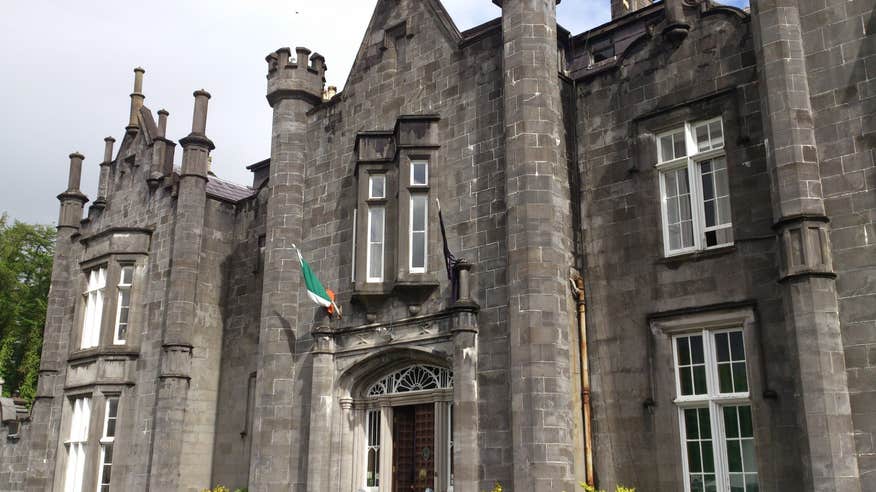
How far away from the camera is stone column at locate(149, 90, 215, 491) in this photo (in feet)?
70.0

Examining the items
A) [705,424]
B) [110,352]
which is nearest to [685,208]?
[705,424]

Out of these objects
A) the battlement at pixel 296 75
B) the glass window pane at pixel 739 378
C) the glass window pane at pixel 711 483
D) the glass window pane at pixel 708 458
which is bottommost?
the glass window pane at pixel 711 483

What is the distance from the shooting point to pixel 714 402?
13.7m

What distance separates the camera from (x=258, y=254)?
75.8 ft

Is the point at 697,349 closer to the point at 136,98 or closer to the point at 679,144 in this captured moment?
the point at 679,144

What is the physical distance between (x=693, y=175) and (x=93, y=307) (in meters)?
18.2

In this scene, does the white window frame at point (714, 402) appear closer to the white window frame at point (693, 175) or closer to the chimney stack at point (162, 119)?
the white window frame at point (693, 175)

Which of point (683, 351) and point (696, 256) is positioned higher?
point (696, 256)

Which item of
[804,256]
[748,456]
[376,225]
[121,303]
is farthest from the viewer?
[121,303]

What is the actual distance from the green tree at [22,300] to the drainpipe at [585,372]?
97.9 feet

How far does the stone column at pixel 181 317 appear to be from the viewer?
2133cm

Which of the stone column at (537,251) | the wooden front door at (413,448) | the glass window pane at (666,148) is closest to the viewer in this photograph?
the stone column at (537,251)

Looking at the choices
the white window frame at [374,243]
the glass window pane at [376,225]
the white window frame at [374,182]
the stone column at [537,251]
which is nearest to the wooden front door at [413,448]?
the white window frame at [374,243]

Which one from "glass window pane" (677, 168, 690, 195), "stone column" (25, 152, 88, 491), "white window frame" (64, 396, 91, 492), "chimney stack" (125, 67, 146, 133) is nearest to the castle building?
"glass window pane" (677, 168, 690, 195)
